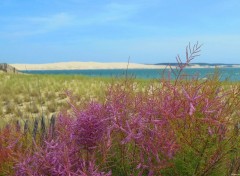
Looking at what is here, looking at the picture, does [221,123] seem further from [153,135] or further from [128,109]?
[128,109]

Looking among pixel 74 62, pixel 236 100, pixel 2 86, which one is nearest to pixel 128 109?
pixel 236 100

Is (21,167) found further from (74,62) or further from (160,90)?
(74,62)

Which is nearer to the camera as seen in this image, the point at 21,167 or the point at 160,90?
the point at 21,167

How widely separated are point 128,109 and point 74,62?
179986 mm

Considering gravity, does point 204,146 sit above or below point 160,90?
below

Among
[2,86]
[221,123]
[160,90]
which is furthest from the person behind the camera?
[2,86]

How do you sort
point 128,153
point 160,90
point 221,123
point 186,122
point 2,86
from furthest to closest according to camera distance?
point 2,86 → point 160,90 → point 128,153 → point 186,122 → point 221,123

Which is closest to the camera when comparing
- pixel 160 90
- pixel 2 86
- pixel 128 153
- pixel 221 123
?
pixel 221 123

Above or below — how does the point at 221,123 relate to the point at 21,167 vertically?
above

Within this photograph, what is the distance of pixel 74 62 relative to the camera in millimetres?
181375

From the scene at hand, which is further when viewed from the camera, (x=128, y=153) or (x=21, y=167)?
(x=128, y=153)

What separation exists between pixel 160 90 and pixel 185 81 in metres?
0.21

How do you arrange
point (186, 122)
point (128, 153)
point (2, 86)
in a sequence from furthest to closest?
1. point (2, 86)
2. point (128, 153)
3. point (186, 122)

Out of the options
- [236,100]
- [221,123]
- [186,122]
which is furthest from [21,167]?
[236,100]
